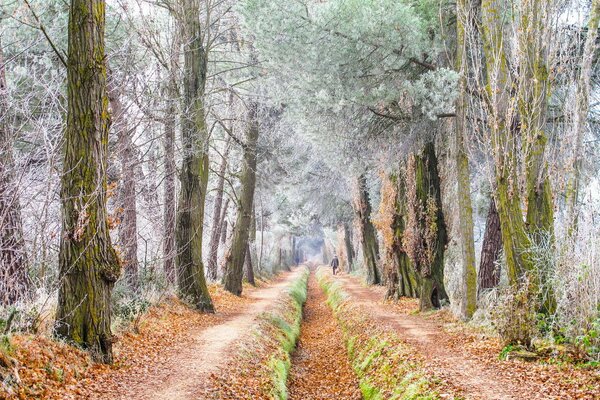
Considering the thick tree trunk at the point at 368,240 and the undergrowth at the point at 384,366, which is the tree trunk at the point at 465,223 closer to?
the undergrowth at the point at 384,366

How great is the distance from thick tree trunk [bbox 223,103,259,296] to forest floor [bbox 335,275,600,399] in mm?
8269

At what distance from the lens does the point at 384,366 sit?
9273 millimetres

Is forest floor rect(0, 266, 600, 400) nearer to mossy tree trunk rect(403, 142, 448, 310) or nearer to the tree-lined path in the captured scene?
the tree-lined path

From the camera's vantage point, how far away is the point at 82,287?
23.8 ft

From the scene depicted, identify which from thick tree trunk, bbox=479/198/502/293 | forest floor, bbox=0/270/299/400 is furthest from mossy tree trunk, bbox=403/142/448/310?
forest floor, bbox=0/270/299/400

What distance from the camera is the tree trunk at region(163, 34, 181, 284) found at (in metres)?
12.7

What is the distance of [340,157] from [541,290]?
8.06 m

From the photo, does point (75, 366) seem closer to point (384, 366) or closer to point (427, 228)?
point (384, 366)

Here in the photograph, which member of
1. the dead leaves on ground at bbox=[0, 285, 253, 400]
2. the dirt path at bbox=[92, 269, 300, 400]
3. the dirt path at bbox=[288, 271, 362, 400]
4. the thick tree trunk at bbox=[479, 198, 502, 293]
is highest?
the thick tree trunk at bbox=[479, 198, 502, 293]

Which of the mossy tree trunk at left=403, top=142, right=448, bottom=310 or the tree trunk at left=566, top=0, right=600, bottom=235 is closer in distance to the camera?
the tree trunk at left=566, top=0, right=600, bottom=235

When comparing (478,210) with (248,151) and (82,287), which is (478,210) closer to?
(248,151)

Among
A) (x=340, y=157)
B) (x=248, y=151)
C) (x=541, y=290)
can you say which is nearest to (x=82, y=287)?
(x=541, y=290)

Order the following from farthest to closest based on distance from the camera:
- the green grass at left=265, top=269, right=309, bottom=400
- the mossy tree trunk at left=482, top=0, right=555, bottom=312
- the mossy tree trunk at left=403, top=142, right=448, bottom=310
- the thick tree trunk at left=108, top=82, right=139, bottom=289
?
1. the mossy tree trunk at left=403, top=142, right=448, bottom=310
2. the thick tree trunk at left=108, top=82, right=139, bottom=289
3. the mossy tree trunk at left=482, top=0, right=555, bottom=312
4. the green grass at left=265, top=269, right=309, bottom=400

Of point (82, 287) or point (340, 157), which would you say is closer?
point (82, 287)
